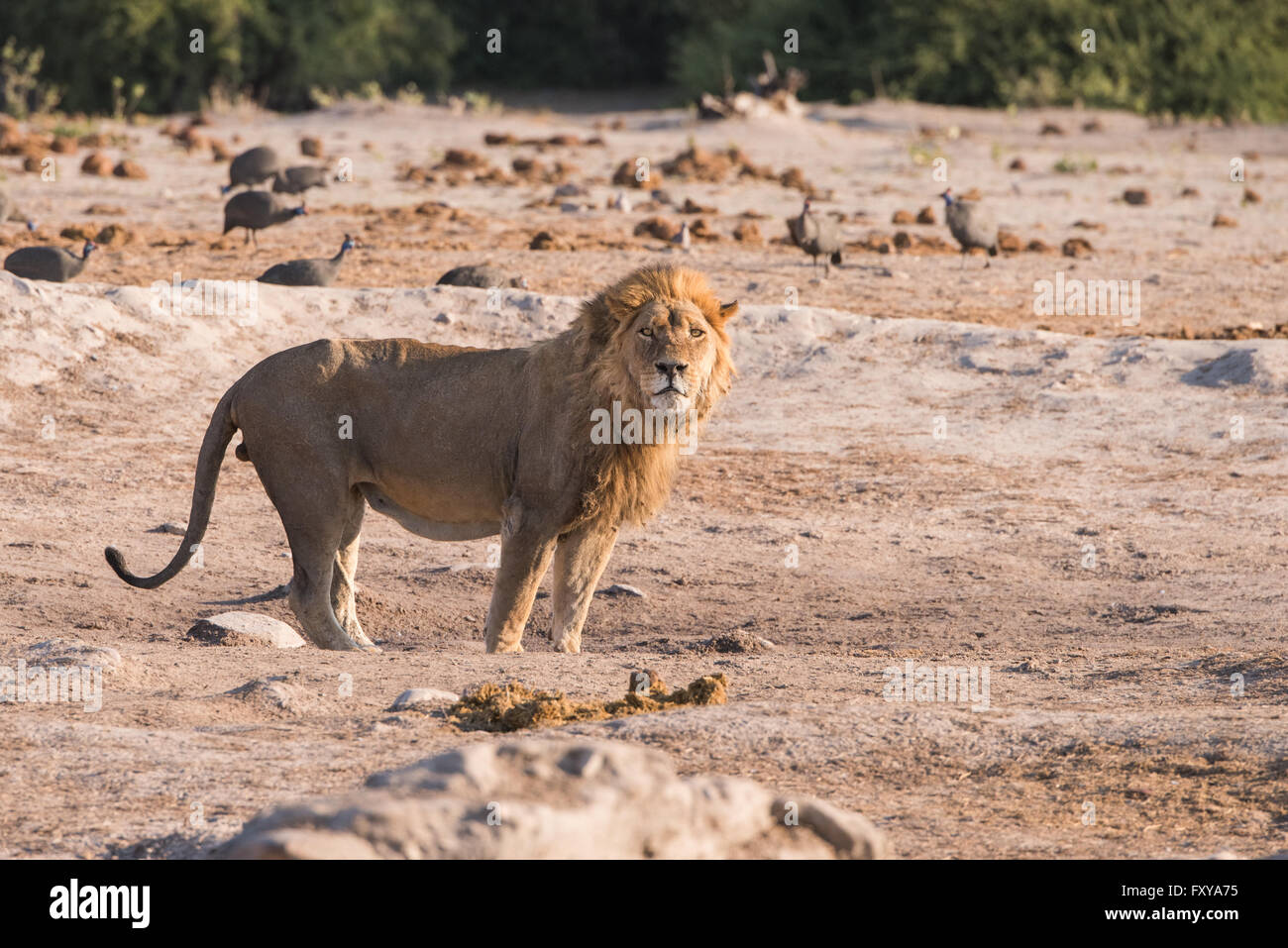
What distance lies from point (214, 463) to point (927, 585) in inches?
143

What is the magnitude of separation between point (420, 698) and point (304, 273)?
24.4ft

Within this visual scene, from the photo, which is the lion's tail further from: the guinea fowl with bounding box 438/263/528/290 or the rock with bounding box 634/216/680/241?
the rock with bounding box 634/216/680/241

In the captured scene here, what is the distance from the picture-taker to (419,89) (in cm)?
4006

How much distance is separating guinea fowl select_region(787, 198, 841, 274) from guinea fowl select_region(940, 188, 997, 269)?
977 mm

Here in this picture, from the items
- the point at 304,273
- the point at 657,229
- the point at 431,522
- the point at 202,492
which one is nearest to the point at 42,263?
the point at 304,273

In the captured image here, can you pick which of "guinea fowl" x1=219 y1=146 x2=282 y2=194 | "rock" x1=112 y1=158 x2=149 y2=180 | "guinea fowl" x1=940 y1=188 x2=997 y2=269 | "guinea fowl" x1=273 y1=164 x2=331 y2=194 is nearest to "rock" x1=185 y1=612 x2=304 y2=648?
"guinea fowl" x1=940 y1=188 x2=997 y2=269

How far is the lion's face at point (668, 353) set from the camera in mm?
6664

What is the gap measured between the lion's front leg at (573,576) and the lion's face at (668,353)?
0.61 m

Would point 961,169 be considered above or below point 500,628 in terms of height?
above

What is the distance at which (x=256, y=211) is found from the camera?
14695 mm

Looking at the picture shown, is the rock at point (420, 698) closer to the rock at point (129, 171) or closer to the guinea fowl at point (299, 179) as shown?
the guinea fowl at point (299, 179)

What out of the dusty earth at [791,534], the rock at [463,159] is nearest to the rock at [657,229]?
the dusty earth at [791,534]
